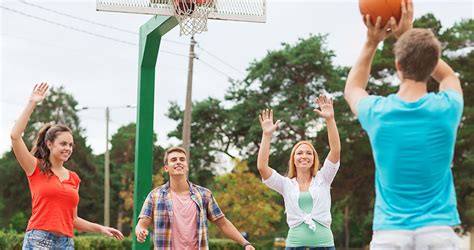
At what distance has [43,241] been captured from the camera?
21.8 ft

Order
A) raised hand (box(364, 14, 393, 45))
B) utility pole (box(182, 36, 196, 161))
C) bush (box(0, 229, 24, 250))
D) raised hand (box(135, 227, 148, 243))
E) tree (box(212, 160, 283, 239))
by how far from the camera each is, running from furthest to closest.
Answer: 1. tree (box(212, 160, 283, 239))
2. utility pole (box(182, 36, 196, 161))
3. bush (box(0, 229, 24, 250))
4. raised hand (box(135, 227, 148, 243))
5. raised hand (box(364, 14, 393, 45))

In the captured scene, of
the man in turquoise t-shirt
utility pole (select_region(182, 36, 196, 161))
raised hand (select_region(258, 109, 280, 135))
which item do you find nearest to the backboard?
raised hand (select_region(258, 109, 280, 135))

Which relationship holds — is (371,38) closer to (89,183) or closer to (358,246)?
(89,183)

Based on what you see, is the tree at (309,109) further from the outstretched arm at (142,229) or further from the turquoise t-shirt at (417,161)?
the turquoise t-shirt at (417,161)

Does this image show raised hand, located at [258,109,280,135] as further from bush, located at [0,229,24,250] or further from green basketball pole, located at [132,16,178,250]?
bush, located at [0,229,24,250]

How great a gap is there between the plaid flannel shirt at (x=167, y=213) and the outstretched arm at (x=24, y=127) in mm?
1276

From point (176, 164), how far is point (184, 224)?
20.4 inches

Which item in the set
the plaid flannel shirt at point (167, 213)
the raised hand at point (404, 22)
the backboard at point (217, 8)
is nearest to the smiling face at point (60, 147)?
the plaid flannel shirt at point (167, 213)

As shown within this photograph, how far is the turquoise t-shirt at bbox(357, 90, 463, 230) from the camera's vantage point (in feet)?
13.5

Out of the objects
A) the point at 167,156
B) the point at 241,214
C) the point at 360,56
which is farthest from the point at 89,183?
the point at 360,56

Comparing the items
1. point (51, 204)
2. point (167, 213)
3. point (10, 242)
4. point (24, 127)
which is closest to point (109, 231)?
point (167, 213)

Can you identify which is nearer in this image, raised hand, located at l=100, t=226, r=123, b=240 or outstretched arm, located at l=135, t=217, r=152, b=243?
raised hand, located at l=100, t=226, r=123, b=240

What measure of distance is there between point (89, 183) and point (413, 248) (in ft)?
170

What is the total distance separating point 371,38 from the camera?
4.51 metres
